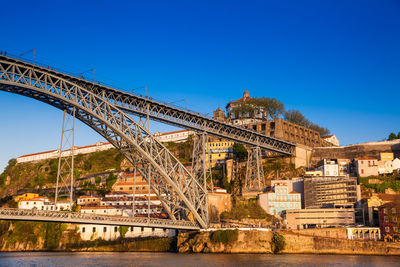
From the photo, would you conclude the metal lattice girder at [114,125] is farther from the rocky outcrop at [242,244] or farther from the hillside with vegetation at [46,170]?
the hillside with vegetation at [46,170]

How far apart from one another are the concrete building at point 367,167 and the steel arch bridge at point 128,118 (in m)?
23.5

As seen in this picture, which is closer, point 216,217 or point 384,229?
point 384,229

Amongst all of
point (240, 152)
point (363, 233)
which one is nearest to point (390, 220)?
point (363, 233)

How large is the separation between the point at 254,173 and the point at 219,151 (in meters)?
18.0

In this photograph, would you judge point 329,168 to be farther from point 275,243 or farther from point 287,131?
point 275,243

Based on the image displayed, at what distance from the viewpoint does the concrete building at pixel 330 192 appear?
59.3 m

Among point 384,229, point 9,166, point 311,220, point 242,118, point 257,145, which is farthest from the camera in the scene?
point 9,166

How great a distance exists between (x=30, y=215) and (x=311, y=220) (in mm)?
33661

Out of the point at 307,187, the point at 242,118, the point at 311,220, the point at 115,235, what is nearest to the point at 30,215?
the point at 115,235

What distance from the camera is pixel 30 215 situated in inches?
1409

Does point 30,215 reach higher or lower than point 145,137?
lower

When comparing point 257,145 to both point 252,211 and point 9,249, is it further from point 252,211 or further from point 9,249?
point 9,249

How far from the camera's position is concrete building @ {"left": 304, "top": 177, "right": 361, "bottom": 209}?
59.3m

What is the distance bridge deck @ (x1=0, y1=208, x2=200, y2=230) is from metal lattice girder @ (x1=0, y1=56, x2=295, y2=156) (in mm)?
11853
